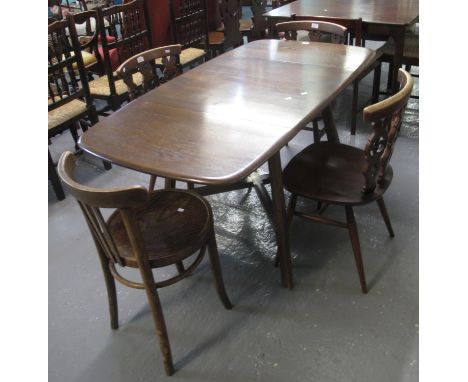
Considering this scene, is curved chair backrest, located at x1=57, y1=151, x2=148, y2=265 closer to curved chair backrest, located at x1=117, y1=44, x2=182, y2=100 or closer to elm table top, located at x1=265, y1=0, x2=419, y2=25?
curved chair backrest, located at x1=117, y1=44, x2=182, y2=100

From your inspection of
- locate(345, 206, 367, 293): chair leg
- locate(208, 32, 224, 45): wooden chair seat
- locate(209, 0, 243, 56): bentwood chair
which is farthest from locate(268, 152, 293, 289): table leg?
locate(208, 32, 224, 45): wooden chair seat

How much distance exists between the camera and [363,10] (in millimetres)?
3098

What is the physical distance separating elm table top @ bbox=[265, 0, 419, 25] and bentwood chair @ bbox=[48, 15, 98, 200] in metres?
1.45

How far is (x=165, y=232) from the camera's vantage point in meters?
1.56

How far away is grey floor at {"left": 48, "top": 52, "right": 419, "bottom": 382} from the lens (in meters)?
1.59

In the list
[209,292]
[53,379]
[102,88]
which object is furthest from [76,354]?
[102,88]

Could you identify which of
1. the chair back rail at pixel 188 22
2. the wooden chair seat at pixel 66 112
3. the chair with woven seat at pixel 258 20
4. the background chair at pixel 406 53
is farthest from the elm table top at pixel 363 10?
the wooden chair seat at pixel 66 112

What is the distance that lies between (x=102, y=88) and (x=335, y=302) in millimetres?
2227

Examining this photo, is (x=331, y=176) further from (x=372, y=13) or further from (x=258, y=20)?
(x=258, y=20)


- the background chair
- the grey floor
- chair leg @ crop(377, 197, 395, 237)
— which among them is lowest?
the grey floor

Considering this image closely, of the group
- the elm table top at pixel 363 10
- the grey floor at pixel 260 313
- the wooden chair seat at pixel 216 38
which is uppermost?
the elm table top at pixel 363 10

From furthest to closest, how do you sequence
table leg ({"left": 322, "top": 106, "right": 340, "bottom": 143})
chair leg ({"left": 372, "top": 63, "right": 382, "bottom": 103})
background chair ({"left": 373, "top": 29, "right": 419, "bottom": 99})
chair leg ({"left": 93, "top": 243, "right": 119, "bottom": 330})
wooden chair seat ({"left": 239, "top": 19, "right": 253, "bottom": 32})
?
1. wooden chair seat ({"left": 239, "top": 19, "right": 253, "bottom": 32})
2. chair leg ({"left": 372, "top": 63, "right": 382, "bottom": 103})
3. background chair ({"left": 373, "top": 29, "right": 419, "bottom": 99})
4. table leg ({"left": 322, "top": 106, "right": 340, "bottom": 143})
5. chair leg ({"left": 93, "top": 243, "right": 119, "bottom": 330})

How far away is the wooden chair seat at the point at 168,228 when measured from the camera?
146cm

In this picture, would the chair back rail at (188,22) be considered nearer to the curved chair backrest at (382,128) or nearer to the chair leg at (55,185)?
the chair leg at (55,185)
